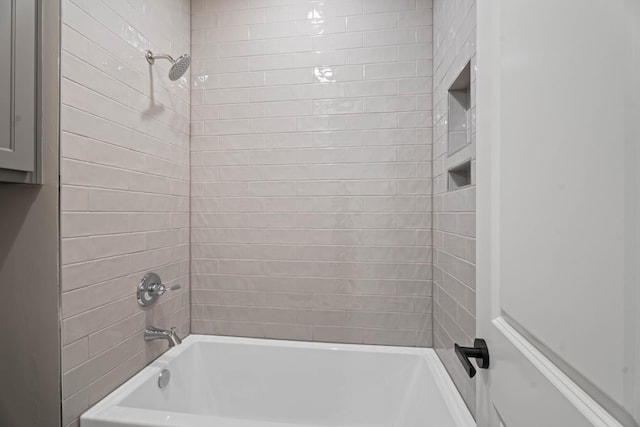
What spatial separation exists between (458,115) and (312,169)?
2.61 feet

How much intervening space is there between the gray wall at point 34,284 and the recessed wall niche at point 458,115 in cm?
148

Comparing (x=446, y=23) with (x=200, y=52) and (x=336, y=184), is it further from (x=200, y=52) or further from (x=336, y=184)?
(x=200, y=52)

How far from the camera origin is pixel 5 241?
1.13 metres

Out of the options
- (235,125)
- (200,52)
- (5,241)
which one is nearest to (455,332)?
(235,125)

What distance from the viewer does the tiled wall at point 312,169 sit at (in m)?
1.79

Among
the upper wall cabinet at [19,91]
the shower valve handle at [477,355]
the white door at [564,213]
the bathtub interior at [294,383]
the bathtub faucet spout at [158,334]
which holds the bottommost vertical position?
the bathtub interior at [294,383]

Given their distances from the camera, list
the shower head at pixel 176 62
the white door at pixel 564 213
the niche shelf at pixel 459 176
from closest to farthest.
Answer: the white door at pixel 564 213, the niche shelf at pixel 459 176, the shower head at pixel 176 62

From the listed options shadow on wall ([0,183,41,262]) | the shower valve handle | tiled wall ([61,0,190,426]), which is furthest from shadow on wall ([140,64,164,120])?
the shower valve handle

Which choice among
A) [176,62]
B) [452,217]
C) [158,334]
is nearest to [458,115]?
[452,217]

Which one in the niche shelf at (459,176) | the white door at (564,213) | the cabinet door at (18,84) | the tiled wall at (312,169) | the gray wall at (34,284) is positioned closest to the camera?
the white door at (564,213)

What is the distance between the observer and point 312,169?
1860 millimetres

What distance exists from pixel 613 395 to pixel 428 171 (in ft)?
4.98

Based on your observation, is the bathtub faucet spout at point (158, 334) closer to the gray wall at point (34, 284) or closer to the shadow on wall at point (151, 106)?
the gray wall at point (34, 284)

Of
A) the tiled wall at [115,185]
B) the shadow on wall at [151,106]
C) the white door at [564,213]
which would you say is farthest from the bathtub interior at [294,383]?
the shadow on wall at [151,106]
